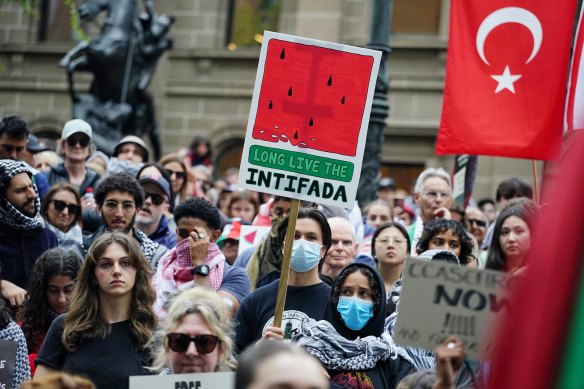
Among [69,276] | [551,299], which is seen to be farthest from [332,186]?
[551,299]

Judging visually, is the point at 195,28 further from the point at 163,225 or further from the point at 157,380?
the point at 157,380

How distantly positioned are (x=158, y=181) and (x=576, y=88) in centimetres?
312

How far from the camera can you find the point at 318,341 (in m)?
5.82

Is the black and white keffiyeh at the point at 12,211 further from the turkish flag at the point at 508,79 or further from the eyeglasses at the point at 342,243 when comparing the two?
the turkish flag at the point at 508,79

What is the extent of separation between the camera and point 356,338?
19.4ft

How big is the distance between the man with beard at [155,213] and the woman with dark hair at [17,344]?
7.69 ft

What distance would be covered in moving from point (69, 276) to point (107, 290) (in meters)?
1.03

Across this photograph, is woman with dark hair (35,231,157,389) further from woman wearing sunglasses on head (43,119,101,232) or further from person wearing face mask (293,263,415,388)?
woman wearing sunglasses on head (43,119,101,232)

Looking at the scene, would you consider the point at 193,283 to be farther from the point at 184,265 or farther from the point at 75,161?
the point at 75,161

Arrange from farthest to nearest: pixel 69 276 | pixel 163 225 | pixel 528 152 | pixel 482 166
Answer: pixel 482 166, pixel 163 225, pixel 528 152, pixel 69 276

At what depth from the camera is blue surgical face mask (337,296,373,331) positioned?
19.3 ft

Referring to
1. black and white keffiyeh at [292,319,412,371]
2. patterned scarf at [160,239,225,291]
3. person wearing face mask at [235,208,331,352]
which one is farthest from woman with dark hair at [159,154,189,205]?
black and white keffiyeh at [292,319,412,371]

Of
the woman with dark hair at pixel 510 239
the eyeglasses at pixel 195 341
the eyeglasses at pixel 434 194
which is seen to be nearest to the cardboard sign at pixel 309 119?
the eyeglasses at pixel 195 341

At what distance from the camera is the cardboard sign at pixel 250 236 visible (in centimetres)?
885
